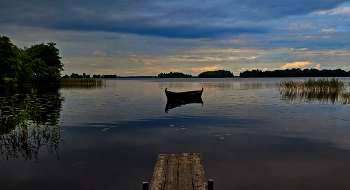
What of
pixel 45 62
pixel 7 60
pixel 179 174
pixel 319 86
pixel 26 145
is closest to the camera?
pixel 179 174

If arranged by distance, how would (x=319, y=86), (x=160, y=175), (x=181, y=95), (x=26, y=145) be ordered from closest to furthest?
(x=160, y=175) → (x=26, y=145) → (x=181, y=95) → (x=319, y=86)

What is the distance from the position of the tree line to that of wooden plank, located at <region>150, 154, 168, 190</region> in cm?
7616

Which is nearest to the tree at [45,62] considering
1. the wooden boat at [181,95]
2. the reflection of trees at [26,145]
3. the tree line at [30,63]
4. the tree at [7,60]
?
the tree line at [30,63]

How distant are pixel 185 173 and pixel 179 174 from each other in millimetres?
172

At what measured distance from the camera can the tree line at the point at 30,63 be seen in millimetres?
70375

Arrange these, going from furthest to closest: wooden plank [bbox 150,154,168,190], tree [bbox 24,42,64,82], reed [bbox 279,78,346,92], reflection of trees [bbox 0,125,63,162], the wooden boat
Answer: tree [bbox 24,42,64,82] < reed [bbox 279,78,346,92] < the wooden boat < reflection of trees [bbox 0,125,63,162] < wooden plank [bbox 150,154,168,190]

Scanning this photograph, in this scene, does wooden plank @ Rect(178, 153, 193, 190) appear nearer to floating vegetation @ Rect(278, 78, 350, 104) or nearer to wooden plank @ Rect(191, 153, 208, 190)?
wooden plank @ Rect(191, 153, 208, 190)

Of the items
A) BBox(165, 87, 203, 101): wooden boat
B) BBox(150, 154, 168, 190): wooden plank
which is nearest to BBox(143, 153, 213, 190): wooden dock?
BBox(150, 154, 168, 190): wooden plank

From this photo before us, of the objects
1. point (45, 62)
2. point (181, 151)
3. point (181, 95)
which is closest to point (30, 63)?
point (45, 62)

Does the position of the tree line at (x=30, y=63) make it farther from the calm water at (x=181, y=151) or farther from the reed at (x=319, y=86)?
the reed at (x=319, y=86)

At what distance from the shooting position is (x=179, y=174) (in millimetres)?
6727

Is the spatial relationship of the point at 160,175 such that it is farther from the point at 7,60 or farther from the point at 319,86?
the point at 7,60

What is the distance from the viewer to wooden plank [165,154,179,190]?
6.13m

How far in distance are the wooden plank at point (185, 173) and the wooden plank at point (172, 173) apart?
0.36ft
